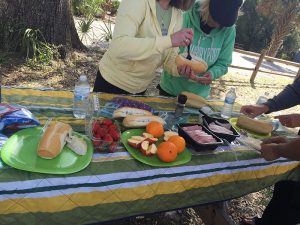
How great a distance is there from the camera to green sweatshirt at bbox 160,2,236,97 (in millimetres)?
2688

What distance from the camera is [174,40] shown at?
6.43ft

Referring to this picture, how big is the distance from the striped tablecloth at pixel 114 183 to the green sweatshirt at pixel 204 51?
833 mm

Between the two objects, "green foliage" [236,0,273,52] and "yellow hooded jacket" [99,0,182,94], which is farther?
"green foliage" [236,0,273,52]

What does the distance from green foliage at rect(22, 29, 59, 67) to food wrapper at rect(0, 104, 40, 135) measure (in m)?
3.95

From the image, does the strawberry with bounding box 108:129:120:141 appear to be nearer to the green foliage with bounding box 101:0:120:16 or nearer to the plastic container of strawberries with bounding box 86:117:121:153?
the plastic container of strawberries with bounding box 86:117:121:153

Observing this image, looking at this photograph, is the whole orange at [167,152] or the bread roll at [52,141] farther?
the whole orange at [167,152]

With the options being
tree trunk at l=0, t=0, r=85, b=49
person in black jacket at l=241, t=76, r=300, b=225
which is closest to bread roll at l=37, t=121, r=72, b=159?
person in black jacket at l=241, t=76, r=300, b=225

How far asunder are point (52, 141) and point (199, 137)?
856mm

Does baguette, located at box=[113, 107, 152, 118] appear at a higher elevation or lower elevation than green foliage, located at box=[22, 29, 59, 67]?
higher

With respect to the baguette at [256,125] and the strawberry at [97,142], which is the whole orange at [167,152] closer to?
the strawberry at [97,142]

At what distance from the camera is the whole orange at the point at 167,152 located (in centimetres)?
162

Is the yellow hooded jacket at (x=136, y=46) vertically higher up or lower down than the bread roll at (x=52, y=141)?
higher up

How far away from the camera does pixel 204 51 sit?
272 cm

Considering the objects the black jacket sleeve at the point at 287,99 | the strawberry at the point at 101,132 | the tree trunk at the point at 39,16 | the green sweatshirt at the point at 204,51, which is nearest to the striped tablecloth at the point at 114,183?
the strawberry at the point at 101,132
